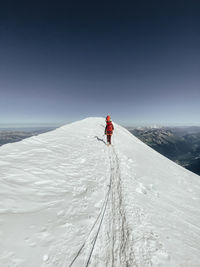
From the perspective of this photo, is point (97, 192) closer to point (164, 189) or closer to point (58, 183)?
point (58, 183)

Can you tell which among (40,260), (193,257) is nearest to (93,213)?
(40,260)

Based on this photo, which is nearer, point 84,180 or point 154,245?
point 154,245

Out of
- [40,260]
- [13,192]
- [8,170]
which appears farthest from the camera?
[8,170]

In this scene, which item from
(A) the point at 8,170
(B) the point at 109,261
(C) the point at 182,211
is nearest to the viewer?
(B) the point at 109,261

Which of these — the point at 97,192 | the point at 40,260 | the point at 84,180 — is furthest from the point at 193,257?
the point at 84,180

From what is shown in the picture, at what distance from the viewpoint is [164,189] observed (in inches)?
290

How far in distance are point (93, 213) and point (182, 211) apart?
15.5 feet

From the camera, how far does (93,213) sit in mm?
4125

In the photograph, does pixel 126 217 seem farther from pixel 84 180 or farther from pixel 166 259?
pixel 84 180

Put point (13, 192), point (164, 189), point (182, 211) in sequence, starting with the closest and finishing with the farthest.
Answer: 1. point (13, 192)
2. point (182, 211)
3. point (164, 189)

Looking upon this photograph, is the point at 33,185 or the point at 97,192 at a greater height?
the point at 33,185

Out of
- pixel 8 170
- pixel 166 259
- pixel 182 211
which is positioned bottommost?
pixel 182 211

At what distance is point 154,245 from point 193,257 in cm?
117

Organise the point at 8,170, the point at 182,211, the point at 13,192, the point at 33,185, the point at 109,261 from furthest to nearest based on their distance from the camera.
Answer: the point at 182,211
the point at 8,170
the point at 33,185
the point at 13,192
the point at 109,261
